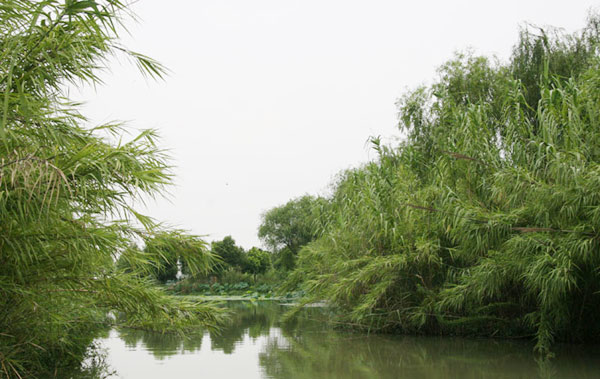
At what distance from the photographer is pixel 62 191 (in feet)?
13.3

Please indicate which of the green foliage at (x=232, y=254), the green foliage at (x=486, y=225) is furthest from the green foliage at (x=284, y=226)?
the green foliage at (x=486, y=225)

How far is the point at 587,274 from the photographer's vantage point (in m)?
7.55

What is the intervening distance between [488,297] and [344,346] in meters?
2.51

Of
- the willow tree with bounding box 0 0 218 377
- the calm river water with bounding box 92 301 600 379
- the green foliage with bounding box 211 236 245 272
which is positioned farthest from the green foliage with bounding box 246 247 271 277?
the willow tree with bounding box 0 0 218 377

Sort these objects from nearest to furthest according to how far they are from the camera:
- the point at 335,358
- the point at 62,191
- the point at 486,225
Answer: the point at 62,191 < the point at 486,225 < the point at 335,358

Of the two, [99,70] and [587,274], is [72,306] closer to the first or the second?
[99,70]

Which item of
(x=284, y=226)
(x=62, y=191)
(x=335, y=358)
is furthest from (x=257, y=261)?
(x=62, y=191)

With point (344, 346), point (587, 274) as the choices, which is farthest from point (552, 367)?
point (344, 346)

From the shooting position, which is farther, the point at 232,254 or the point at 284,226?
the point at 284,226

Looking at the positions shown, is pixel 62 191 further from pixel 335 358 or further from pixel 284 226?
pixel 284 226

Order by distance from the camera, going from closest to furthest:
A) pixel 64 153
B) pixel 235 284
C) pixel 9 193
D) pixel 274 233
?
pixel 9 193 < pixel 64 153 < pixel 235 284 < pixel 274 233

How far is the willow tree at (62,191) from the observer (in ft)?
12.8

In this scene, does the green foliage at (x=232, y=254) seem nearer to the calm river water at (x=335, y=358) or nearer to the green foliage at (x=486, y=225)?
the green foliage at (x=486, y=225)

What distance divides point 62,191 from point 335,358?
533 cm
